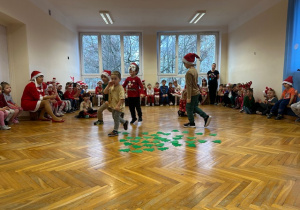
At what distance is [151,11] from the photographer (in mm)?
8047

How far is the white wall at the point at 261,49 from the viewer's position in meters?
6.17

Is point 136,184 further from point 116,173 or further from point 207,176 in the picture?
point 207,176

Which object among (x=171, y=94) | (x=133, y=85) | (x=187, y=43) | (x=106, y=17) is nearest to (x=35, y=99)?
(x=133, y=85)

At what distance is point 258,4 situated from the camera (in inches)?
288

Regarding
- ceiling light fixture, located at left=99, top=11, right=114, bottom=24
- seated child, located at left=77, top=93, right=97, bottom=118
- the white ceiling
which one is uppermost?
the white ceiling

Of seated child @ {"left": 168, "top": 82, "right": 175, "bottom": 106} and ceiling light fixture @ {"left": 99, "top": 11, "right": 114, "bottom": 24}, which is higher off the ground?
ceiling light fixture @ {"left": 99, "top": 11, "right": 114, "bottom": 24}

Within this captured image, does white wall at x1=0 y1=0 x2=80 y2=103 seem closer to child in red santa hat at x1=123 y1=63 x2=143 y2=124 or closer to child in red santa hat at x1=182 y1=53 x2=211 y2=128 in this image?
child in red santa hat at x1=123 y1=63 x2=143 y2=124

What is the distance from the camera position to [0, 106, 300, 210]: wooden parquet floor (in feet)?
5.49

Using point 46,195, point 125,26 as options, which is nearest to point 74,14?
point 125,26

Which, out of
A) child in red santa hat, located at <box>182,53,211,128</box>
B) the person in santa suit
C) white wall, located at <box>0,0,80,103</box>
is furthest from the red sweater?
white wall, located at <box>0,0,80,103</box>

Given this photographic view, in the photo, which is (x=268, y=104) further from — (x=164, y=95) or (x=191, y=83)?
(x=164, y=95)

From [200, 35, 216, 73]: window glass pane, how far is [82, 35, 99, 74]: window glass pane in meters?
5.26

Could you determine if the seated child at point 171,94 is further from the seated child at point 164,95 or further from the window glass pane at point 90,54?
the window glass pane at point 90,54

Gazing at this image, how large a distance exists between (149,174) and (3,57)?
551cm
